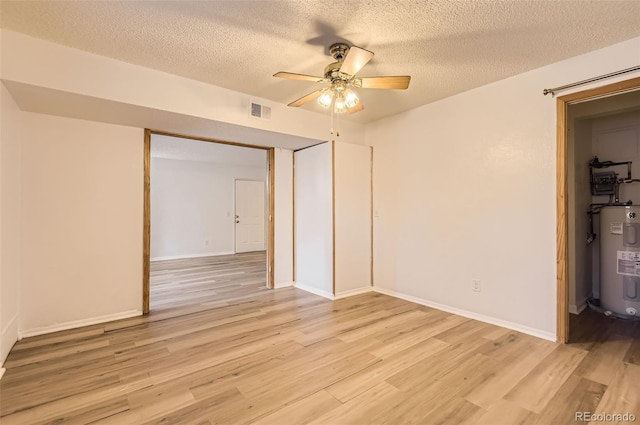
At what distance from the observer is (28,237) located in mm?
2750

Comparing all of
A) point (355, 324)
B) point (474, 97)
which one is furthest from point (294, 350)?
point (474, 97)

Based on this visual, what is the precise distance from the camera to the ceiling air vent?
328 cm

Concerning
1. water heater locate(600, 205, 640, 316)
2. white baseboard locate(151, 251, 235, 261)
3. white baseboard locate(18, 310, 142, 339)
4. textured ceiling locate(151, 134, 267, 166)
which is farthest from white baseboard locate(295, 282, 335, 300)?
white baseboard locate(151, 251, 235, 261)

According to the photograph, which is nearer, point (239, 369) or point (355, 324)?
point (239, 369)

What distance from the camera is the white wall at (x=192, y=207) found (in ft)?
23.0

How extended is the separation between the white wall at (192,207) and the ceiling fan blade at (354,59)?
4.83 m

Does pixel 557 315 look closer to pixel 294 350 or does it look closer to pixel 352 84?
pixel 294 350

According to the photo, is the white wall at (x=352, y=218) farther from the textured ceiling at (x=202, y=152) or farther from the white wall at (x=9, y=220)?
the white wall at (x=9, y=220)

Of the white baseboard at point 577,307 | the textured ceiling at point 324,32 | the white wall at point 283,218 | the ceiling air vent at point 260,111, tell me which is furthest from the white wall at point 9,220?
the white baseboard at point 577,307

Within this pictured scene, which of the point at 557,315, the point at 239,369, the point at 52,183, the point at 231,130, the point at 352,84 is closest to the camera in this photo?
the point at 239,369

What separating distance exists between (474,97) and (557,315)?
2.23m

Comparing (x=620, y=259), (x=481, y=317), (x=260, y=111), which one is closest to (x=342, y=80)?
(x=260, y=111)

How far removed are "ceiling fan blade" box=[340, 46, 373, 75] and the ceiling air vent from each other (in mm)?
1400

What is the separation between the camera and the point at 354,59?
6.63 ft
